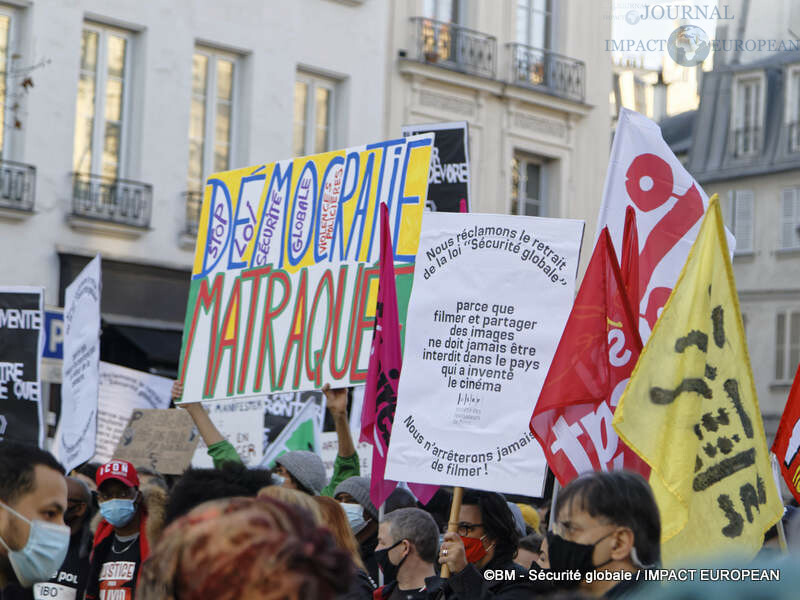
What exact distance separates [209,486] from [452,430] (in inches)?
68.6

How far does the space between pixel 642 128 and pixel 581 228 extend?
1.71 feet

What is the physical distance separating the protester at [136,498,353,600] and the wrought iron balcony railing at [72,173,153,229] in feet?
51.9

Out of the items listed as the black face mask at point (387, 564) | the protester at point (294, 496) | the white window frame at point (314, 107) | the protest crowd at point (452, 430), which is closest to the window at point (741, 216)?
the white window frame at point (314, 107)

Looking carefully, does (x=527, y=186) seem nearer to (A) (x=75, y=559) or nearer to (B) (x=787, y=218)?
(A) (x=75, y=559)

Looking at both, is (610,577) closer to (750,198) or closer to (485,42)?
(485,42)

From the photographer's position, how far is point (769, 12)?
71.0 ft

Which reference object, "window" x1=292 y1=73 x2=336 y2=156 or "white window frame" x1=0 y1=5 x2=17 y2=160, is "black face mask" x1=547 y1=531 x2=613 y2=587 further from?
"window" x1=292 y1=73 x2=336 y2=156

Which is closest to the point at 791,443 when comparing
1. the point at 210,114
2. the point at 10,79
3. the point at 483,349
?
the point at 483,349

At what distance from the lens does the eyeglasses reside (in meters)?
5.95

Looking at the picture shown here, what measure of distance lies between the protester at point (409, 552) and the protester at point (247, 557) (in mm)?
3223

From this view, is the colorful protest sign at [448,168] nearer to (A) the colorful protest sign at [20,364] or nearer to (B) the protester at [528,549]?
(B) the protester at [528,549]

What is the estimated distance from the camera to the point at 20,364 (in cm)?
978

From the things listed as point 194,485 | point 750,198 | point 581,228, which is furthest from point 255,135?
point 750,198

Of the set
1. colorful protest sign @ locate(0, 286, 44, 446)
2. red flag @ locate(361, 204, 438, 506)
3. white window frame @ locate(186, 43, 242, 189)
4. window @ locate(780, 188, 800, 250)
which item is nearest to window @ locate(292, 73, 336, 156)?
white window frame @ locate(186, 43, 242, 189)
